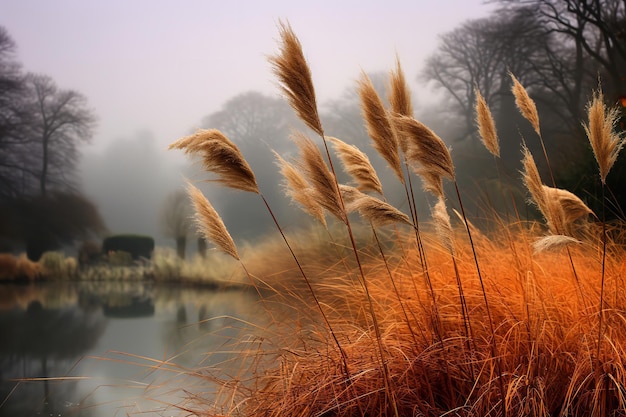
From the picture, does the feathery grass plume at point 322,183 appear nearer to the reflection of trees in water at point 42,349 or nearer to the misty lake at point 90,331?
the misty lake at point 90,331

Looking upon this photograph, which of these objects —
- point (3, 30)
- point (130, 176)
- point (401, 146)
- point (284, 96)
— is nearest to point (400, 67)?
point (401, 146)

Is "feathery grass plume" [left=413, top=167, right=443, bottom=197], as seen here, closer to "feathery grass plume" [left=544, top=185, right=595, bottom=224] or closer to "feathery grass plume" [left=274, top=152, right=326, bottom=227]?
"feathery grass plume" [left=274, top=152, right=326, bottom=227]

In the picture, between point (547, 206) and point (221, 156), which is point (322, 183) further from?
point (547, 206)

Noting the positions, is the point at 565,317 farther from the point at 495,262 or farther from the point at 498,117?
the point at 498,117

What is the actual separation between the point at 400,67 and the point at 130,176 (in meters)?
3.08

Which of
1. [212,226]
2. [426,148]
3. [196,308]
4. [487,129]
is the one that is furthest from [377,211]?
[196,308]

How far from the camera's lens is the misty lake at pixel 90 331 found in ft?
11.5

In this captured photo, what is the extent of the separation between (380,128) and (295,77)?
1.29 feet

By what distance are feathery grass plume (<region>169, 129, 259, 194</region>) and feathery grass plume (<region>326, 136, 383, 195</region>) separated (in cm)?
38

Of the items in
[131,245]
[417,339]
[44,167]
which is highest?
[44,167]

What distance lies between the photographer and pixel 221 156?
2.05 metres

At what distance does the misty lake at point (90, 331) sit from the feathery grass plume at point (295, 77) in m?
1.39

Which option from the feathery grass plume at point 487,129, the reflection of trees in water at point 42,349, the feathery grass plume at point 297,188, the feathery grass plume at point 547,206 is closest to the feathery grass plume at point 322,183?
the feathery grass plume at point 297,188

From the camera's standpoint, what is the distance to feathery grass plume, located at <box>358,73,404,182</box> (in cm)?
227
